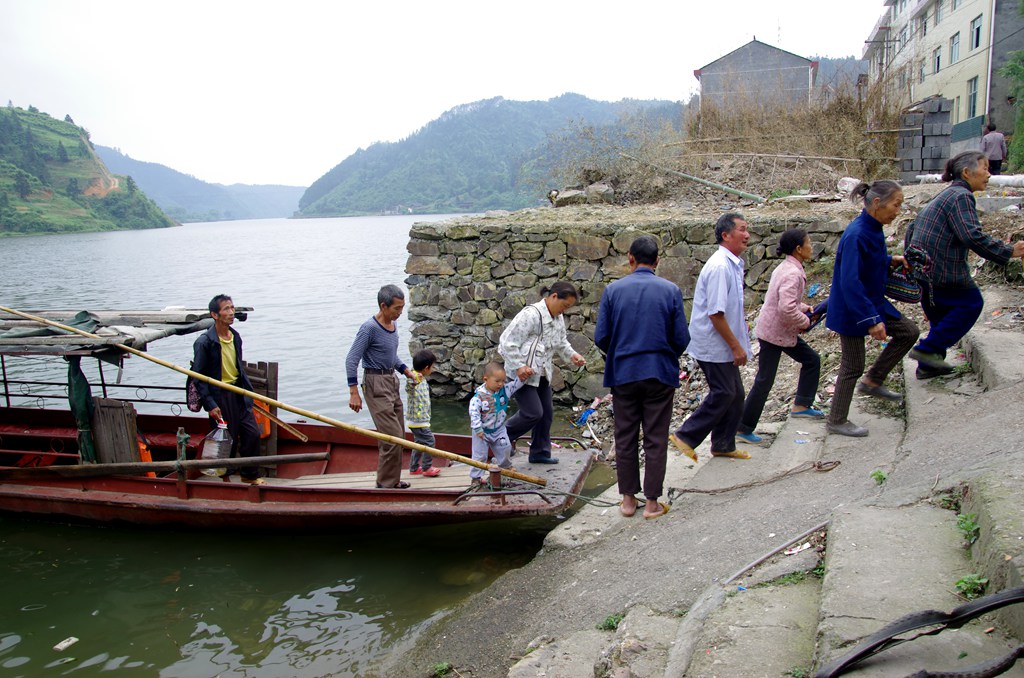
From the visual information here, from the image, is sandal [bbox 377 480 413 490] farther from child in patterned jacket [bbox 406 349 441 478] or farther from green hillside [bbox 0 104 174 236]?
green hillside [bbox 0 104 174 236]

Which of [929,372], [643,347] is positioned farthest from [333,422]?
[929,372]

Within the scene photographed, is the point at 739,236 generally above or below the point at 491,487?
above

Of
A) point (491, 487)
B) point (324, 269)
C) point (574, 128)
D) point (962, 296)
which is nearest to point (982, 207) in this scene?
point (962, 296)

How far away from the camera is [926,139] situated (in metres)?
12.9

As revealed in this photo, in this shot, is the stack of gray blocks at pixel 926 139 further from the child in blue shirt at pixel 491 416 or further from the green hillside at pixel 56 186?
the green hillside at pixel 56 186

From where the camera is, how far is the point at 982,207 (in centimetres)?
861

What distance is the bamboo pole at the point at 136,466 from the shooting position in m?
6.48

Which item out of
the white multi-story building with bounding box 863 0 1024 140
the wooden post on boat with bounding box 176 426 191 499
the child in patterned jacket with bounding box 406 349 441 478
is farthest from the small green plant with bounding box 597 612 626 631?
the white multi-story building with bounding box 863 0 1024 140

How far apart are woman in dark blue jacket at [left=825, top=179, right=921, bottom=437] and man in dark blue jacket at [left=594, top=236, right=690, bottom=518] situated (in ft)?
3.86

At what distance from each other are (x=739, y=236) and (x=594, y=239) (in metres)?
5.63

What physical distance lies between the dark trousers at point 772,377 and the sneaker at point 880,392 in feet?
1.28

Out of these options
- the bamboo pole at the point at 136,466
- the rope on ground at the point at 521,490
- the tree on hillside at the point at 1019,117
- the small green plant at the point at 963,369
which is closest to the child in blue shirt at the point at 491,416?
the rope on ground at the point at 521,490

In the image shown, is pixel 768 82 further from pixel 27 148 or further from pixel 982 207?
pixel 27 148

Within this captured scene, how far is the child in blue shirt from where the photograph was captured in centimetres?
607
